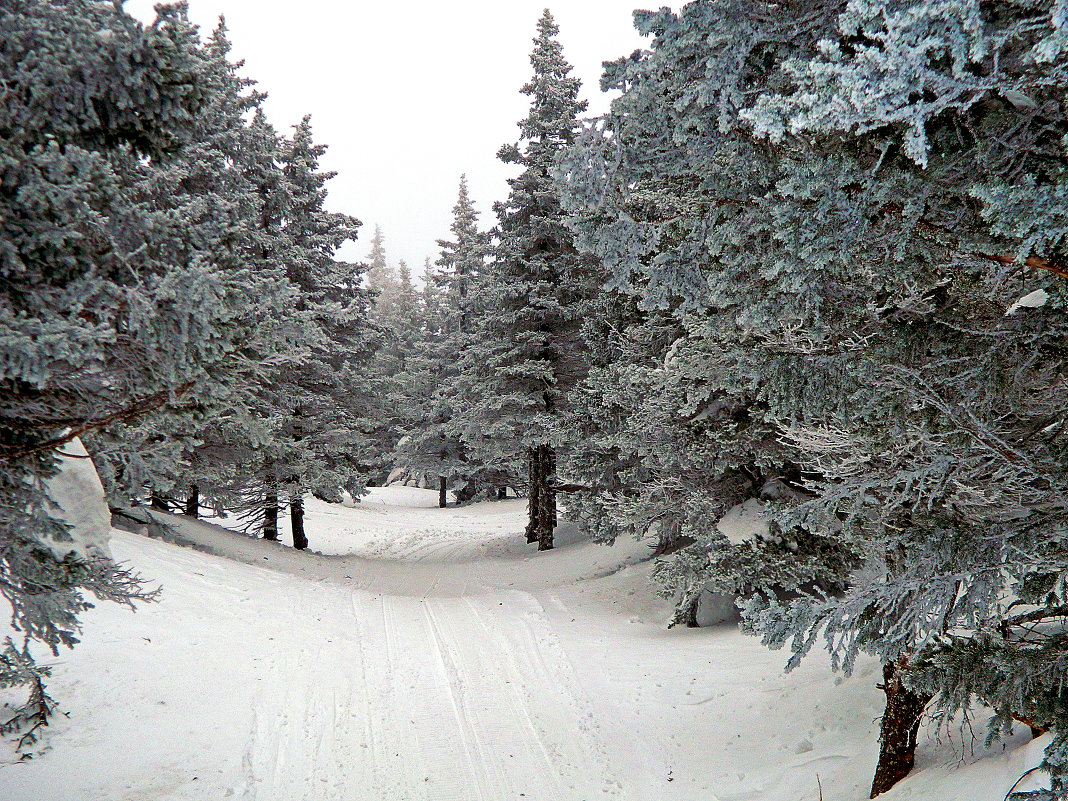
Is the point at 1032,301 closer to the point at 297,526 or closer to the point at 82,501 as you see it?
the point at 82,501

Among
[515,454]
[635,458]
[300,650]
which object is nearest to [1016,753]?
[300,650]

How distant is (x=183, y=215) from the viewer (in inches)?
175

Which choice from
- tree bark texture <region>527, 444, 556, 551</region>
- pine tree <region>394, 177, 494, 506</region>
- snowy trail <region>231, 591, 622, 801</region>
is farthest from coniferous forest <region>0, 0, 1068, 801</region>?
pine tree <region>394, 177, 494, 506</region>

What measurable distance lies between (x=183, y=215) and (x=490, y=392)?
12916 mm

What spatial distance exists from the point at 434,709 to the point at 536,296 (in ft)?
36.8

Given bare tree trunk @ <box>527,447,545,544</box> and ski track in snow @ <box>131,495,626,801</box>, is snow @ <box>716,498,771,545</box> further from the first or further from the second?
bare tree trunk @ <box>527,447,545,544</box>

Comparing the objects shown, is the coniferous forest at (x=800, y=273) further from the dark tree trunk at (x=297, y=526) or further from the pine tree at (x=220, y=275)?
the dark tree trunk at (x=297, y=526)

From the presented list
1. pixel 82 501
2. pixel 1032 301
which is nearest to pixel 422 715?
pixel 82 501

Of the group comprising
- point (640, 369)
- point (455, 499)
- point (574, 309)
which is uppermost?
point (574, 309)

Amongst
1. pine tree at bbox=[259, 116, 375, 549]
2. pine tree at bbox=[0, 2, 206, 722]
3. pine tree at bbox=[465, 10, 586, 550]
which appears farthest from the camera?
pine tree at bbox=[465, 10, 586, 550]

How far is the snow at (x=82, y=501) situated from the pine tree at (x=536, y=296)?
11104 mm

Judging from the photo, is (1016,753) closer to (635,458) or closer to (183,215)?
(183,215)

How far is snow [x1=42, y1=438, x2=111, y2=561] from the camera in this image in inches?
217

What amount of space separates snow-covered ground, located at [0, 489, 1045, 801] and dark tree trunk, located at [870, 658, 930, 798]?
16cm
